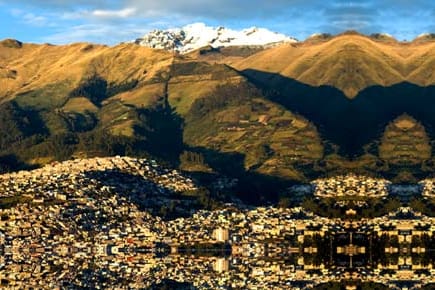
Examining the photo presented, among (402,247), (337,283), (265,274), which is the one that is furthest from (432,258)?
(337,283)

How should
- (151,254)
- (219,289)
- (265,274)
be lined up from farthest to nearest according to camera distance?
(151,254), (265,274), (219,289)

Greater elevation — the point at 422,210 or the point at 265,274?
the point at 422,210

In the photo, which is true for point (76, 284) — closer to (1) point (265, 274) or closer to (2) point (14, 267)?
(1) point (265, 274)

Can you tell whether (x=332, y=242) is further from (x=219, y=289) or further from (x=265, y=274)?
(x=219, y=289)

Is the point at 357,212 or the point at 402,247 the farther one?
the point at 402,247

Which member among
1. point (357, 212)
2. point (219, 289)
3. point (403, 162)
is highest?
point (403, 162)

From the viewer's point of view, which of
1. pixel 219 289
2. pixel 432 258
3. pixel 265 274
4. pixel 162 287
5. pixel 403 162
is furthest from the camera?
pixel 403 162

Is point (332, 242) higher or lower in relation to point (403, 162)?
lower

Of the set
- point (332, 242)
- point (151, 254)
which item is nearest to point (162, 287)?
point (332, 242)

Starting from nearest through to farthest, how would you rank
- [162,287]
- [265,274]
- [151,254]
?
[162,287] → [265,274] → [151,254]
